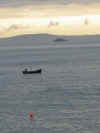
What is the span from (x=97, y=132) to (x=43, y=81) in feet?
139

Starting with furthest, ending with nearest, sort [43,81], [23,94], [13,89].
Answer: [43,81] < [13,89] < [23,94]

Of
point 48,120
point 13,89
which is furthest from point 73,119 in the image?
point 13,89

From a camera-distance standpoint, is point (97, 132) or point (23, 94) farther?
point (23, 94)

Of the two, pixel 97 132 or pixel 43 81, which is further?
pixel 43 81

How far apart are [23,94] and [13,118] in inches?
687

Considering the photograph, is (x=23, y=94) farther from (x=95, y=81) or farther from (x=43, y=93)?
(x=95, y=81)

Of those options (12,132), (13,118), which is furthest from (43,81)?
(12,132)

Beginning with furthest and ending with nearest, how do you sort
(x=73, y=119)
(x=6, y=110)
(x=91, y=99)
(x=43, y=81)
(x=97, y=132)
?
(x=43, y=81)
(x=91, y=99)
(x=6, y=110)
(x=73, y=119)
(x=97, y=132)

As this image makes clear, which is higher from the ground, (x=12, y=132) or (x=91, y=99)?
(x=12, y=132)

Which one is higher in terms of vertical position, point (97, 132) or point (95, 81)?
point (97, 132)

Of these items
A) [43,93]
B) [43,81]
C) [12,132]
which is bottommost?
[43,81]

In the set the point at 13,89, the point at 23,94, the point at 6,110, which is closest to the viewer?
the point at 6,110

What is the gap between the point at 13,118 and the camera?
62.1 m

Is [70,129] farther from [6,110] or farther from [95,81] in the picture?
[95,81]
